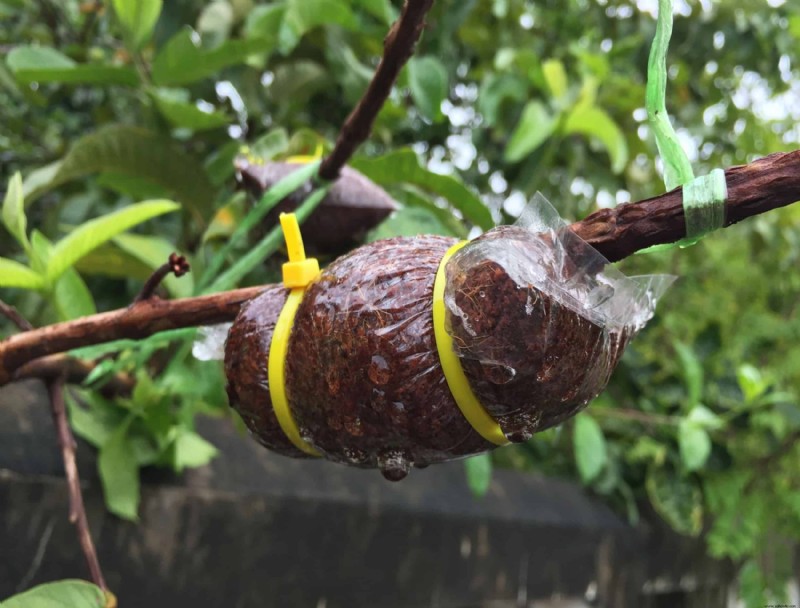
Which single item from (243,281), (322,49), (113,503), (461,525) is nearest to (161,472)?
(113,503)

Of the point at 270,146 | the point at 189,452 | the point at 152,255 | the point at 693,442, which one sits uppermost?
the point at 270,146

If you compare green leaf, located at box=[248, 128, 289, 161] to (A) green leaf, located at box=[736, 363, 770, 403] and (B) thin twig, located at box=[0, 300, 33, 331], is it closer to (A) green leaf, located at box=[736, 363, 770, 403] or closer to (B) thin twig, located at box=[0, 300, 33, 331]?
(B) thin twig, located at box=[0, 300, 33, 331]

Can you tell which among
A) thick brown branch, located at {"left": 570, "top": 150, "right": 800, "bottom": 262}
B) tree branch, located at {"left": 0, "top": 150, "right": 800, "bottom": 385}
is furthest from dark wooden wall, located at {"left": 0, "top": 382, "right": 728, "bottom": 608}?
thick brown branch, located at {"left": 570, "top": 150, "right": 800, "bottom": 262}

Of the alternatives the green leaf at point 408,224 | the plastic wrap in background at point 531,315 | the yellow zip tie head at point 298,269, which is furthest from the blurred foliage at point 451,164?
the plastic wrap in background at point 531,315

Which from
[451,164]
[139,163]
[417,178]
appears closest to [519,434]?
[417,178]

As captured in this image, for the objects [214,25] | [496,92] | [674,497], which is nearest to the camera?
[214,25]

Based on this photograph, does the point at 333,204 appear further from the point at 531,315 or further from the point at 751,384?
the point at 751,384

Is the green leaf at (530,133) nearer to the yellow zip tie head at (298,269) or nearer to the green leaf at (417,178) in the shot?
the green leaf at (417,178)
